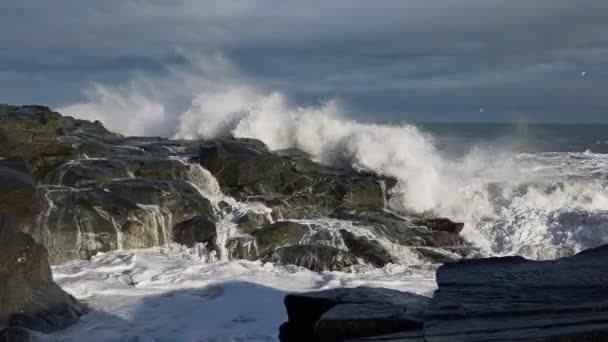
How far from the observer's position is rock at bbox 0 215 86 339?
6.34m

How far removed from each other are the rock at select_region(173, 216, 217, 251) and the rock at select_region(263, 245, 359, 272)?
1.20 m

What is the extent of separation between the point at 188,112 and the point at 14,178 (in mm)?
17637

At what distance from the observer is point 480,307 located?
3389 millimetres

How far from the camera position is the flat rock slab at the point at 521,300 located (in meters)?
2.95

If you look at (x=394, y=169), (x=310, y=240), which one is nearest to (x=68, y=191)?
(x=310, y=240)

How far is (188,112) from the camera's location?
26578mm

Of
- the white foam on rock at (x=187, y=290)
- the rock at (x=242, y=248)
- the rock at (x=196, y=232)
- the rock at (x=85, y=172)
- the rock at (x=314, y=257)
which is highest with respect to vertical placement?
the rock at (x=85, y=172)

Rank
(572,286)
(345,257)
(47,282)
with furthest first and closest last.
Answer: (345,257), (47,282), (572,286)

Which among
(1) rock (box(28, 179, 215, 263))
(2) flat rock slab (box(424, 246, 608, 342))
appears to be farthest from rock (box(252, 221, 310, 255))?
(2) flat rock slab (box(424, 246, 608, 342))

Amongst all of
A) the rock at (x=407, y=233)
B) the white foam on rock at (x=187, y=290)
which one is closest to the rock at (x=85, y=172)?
the white foam on rock at (x=187, y=290)

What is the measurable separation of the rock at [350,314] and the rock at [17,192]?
5771mm

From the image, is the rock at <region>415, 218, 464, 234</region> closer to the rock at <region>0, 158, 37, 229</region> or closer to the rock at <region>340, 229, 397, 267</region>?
the rock at <region>340, 229, 397, 267</region>

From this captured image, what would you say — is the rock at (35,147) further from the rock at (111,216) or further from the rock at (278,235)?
the rock at (278,235)

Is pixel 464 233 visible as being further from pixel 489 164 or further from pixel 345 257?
pixel 489 164
